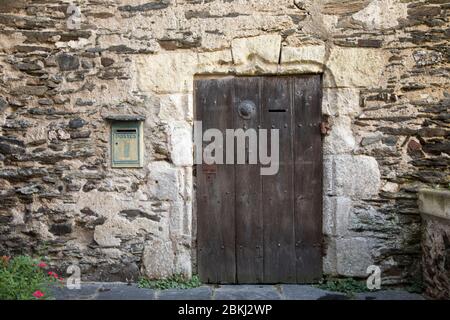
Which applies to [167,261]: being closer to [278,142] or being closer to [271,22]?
[278,142]

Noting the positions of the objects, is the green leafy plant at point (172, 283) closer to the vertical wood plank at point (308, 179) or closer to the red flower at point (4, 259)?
the vertical wood plank at point (308, 179)

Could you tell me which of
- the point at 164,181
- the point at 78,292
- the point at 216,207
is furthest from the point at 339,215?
the point at 78,292

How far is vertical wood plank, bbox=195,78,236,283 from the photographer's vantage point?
12.6ft

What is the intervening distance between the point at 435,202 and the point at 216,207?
5.76ft

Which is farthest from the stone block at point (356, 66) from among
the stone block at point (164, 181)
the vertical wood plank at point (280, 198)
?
the stone block at point (164, 181)

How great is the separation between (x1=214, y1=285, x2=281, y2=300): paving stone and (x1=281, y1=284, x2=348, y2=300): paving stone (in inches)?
3.2

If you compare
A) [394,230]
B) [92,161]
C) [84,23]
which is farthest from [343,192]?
[84,23]

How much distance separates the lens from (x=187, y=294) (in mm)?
3521

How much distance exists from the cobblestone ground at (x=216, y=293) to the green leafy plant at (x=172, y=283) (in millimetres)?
59

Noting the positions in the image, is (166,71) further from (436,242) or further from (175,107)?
(436,242)

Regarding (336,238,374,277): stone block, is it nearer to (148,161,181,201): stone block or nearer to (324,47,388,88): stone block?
(324,47,388,88): stone block

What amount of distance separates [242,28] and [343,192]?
1.64 metres

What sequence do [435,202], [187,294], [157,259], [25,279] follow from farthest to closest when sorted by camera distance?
[157,259]
[187,294]
[435,202]
[25,279]
